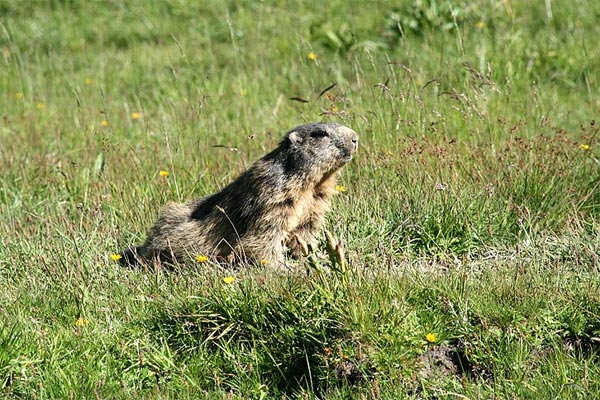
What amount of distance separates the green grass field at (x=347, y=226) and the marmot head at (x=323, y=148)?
1.33 feet

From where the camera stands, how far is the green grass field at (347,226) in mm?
5133

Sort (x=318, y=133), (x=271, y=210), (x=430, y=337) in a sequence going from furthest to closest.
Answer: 1. (x=318, y=133)
2. (x=271, y=210)
3. (x=430, y=337)

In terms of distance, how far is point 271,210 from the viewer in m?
6.37

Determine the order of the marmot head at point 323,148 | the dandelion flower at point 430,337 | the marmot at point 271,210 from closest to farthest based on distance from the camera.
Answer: the dandelion flower at point 430,337
the marmot at point 271,210
the marmot head at point 323,148

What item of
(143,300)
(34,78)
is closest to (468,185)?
(143,300)

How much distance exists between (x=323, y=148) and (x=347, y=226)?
593 millimetres

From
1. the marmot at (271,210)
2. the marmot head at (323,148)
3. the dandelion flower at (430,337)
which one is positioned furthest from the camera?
the marmot head at (323,148)

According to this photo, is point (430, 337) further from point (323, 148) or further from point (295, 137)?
point (295, 137)

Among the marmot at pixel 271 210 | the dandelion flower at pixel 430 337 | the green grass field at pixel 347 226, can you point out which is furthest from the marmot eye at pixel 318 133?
the dandelion flower at pixel 430 337

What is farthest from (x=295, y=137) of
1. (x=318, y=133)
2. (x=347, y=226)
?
(x=347, y=226)

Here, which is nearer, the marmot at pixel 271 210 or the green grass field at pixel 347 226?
the green grass field at pixel 347 226

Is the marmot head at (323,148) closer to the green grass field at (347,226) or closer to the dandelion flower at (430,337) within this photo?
the green grass field at (347,226)

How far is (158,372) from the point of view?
5277 mm

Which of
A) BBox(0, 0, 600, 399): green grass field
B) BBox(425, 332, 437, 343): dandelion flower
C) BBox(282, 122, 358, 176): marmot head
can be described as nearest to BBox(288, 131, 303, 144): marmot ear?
BBox(282, 122, 358, 176): marmot head
